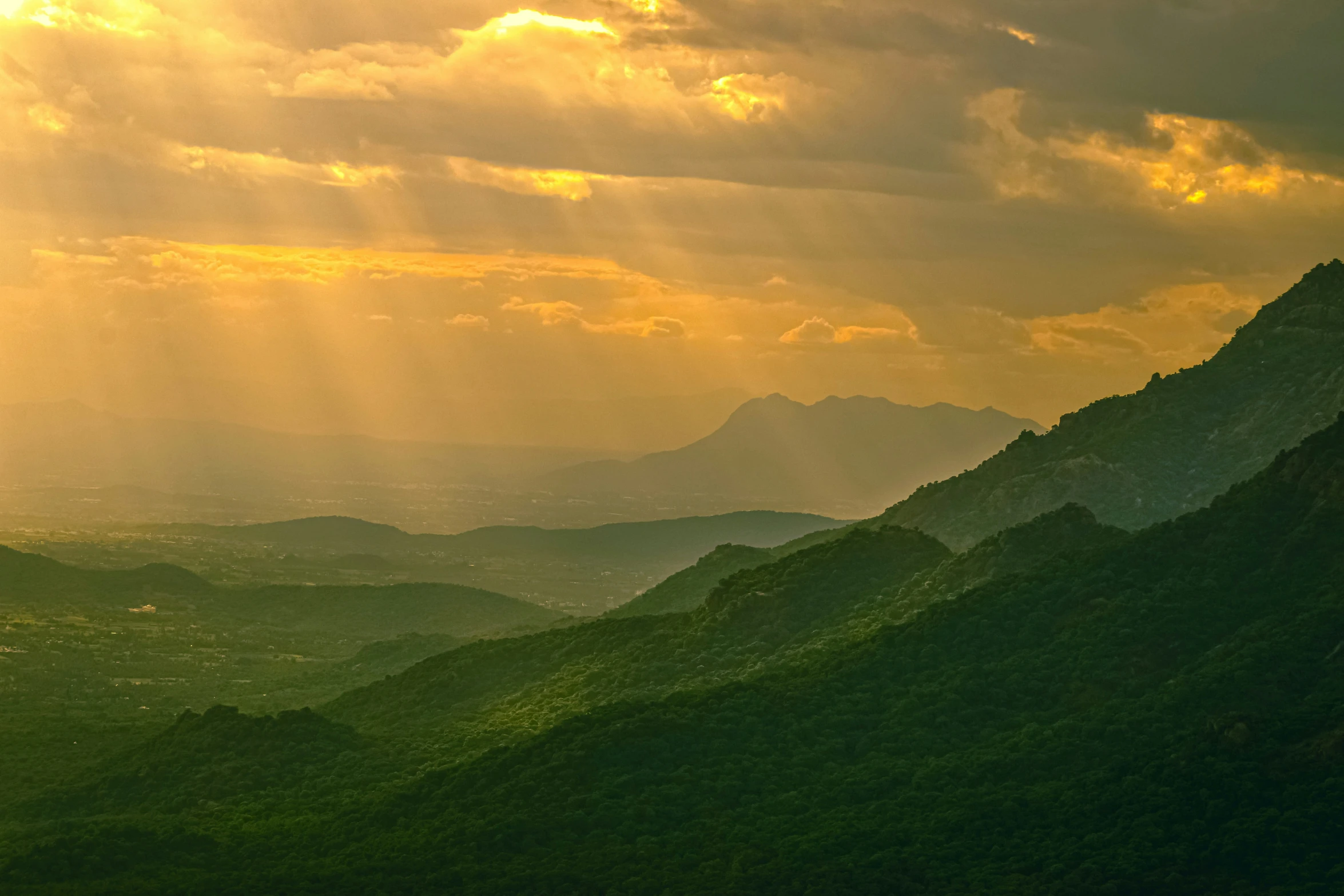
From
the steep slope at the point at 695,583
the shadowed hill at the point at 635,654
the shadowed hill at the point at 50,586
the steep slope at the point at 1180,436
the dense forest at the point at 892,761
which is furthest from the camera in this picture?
the shadowed hill at the point at 50,586

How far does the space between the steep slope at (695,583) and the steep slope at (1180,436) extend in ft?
57.3

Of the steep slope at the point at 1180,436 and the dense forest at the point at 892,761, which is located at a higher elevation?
the steep slope at the point at 1180,436

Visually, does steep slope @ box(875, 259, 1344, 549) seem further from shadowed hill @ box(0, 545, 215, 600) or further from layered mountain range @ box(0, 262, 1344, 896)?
shadowed hill @ box(0, 545, 215, 600)

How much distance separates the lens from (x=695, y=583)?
14838 cm

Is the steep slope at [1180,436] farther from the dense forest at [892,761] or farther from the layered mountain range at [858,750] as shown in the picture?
the dense forest at [892,761]

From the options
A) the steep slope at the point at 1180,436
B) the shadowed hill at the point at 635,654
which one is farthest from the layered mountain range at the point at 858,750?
the steep slope at the point at 1180,436

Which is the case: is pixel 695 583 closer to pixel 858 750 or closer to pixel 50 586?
pixel 858 750

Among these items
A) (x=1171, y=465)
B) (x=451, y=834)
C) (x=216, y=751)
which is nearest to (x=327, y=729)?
(x=216, y=751)

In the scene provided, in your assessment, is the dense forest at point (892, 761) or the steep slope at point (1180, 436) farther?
the steep slope at point (1180, 436)

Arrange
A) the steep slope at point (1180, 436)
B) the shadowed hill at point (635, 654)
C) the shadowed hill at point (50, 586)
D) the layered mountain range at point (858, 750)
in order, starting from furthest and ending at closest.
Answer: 1. the shadowed hill at point (50, 586)
2. the steep slope at point (1180, 436)
3. the shadowed hill at point (635, 654)
4. the layered mountain range at point (858, 750)

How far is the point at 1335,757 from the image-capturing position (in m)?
61.8

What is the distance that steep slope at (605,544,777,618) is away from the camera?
14362cm

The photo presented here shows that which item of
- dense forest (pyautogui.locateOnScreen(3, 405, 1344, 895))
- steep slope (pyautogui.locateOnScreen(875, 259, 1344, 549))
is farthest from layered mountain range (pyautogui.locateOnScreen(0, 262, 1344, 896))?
steep slope (pyautogui.locateOnScreen(875, 259, 1344, 549))

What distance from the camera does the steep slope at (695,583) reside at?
143625mm
